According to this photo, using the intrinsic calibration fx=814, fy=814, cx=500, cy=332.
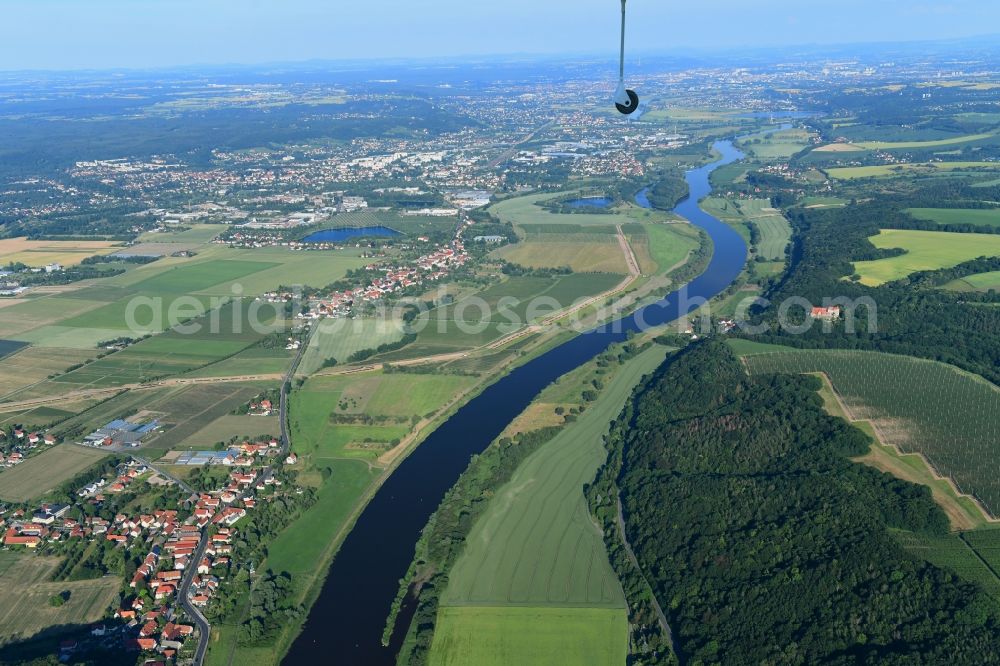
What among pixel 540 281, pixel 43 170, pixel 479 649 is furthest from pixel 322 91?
pixel 479 649

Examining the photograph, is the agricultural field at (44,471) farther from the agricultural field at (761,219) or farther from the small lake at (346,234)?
the agricultural field at (761,219)

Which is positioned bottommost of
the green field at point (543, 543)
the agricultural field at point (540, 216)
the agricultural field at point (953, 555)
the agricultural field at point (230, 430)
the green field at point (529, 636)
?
the green field at point (529, 636)

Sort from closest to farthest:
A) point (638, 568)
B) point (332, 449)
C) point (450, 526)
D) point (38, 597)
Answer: point (38, 597)
point (638, 568)
point (450, 526)
point (332, 449)

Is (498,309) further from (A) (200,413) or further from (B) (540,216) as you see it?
(B) (540,216)

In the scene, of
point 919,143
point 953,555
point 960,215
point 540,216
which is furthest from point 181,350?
point 919,143

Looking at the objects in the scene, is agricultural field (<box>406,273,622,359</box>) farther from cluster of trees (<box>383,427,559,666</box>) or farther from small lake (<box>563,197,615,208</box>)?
small lake (<box>563,197,615,208</box>)

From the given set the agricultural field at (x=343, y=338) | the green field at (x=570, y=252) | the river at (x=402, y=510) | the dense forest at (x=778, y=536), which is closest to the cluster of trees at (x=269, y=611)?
the river at (x=402, y=510)
